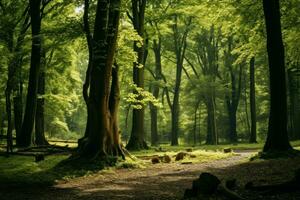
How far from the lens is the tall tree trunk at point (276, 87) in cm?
1609

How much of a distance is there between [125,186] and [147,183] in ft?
2.53

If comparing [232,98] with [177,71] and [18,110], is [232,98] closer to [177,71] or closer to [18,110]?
[177,71]

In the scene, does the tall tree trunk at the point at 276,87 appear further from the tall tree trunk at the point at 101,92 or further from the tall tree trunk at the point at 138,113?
the tall tree trunk at the point at 138,113

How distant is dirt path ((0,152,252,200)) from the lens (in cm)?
Answer: 1068

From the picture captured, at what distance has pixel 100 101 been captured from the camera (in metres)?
16.9

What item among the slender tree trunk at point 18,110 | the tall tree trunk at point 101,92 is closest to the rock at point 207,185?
the tall tree trunk at point 101,92

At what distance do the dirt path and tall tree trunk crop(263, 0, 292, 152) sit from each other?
9.53ft

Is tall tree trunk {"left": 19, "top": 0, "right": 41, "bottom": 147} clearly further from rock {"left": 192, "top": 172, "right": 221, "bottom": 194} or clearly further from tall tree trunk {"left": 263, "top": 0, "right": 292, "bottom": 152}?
rock {"left": 192, "top": 172, "right": 221, "bottom": 194}

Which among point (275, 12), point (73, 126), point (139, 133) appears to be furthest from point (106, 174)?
point (73, 126)

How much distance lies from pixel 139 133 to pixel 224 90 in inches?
758

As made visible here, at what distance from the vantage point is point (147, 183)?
1269cm

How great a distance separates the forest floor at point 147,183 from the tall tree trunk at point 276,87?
4.70 ft

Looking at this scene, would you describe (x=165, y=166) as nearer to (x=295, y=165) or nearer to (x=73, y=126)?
(x=295, y=165)

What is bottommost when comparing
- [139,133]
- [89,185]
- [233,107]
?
[89,185]
